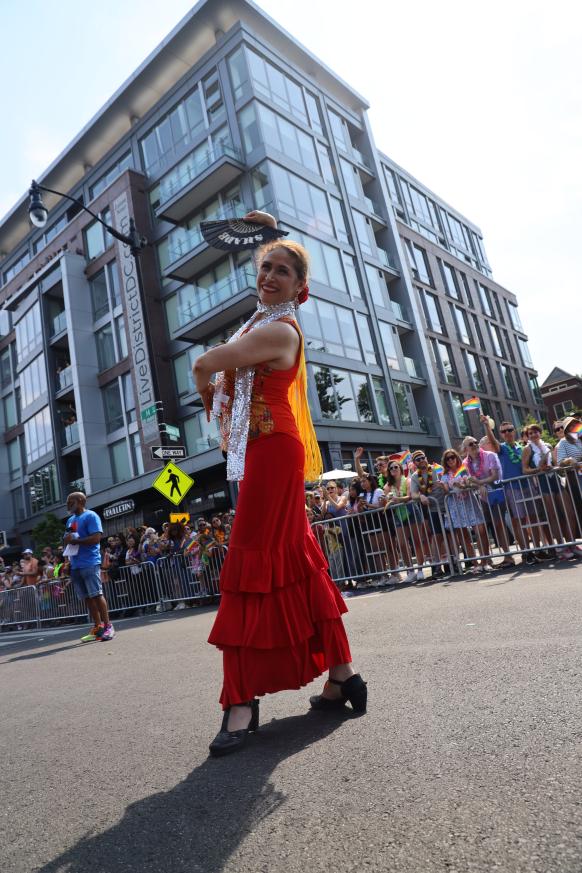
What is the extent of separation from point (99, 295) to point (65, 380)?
4871mm

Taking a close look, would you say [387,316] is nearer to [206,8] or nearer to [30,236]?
[206,8]

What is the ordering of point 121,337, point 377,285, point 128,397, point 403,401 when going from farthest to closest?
point 377,285 → point 403,401 → point 121,337 → point 128,397

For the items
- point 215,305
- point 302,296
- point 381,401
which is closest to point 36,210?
point 215,305

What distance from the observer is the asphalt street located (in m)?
1.41

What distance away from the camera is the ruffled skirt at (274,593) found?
2.43 meters

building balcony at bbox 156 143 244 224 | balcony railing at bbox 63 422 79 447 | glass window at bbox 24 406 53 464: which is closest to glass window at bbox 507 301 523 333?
building balcony at bbox 156 143 244 224

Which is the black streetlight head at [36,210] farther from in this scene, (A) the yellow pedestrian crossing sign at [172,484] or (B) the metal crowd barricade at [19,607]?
(B) the metal crowd barricade at [19,607]

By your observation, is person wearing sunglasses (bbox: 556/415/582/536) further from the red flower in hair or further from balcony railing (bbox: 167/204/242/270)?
balcony railing (bbox: 167/204/242/270)

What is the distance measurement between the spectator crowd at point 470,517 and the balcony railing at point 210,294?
53.5 ft

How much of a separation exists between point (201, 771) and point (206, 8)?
32570mm

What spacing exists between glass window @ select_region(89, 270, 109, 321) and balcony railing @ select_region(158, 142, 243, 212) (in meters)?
5.84

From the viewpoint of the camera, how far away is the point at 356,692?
2.47 metres

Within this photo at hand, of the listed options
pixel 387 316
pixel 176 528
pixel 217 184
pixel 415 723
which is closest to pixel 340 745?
pixel 415 723

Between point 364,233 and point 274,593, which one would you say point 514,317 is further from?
point 274,593
